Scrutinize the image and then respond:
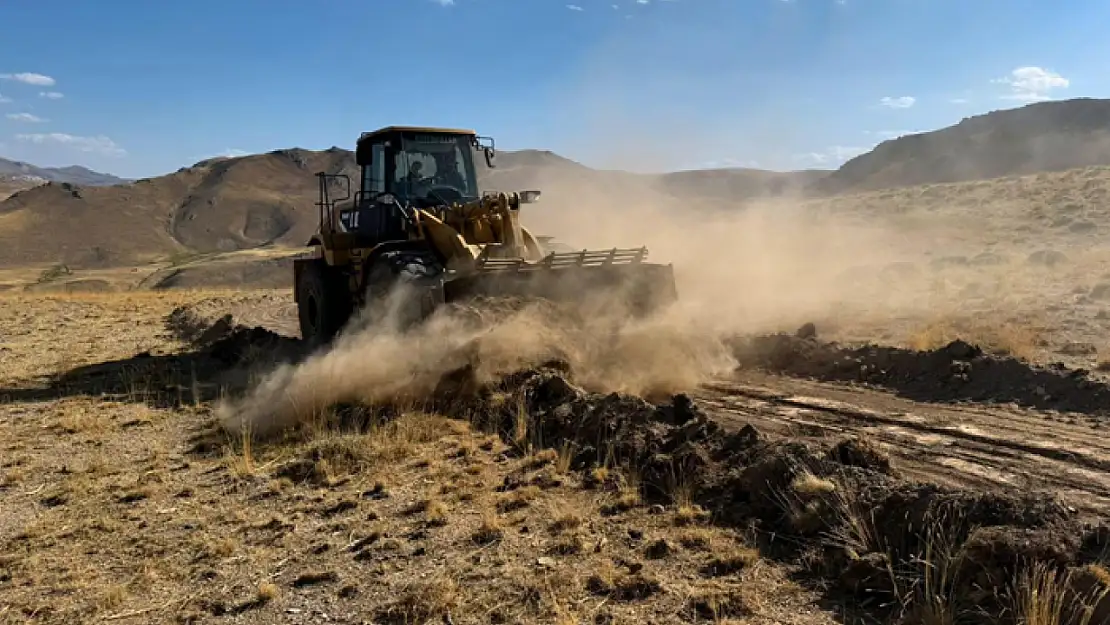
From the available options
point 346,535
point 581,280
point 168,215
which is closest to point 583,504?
point 346,535

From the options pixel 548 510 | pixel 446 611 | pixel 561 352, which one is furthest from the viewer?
pixel 561 352

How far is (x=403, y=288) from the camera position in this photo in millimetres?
10742

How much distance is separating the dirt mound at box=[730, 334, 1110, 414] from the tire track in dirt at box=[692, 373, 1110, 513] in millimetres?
416

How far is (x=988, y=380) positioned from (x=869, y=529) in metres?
5.13

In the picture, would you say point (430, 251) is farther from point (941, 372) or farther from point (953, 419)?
point (953, 419)

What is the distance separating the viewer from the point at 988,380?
9023 millimetres

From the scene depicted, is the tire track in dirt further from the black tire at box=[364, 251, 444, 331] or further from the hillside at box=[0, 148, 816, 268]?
the hillside at box=[0, 148, 816, 268]

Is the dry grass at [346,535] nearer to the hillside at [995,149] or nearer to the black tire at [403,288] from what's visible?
the black tire at [403,288]

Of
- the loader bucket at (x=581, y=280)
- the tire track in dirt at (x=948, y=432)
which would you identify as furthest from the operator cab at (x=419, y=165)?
the tire track in dirt at (x=948, y=432)

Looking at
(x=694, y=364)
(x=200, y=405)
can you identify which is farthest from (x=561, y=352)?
(x=200, y=405)

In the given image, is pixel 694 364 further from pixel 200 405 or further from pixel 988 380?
pixel 200 405

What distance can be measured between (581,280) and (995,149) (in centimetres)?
8149

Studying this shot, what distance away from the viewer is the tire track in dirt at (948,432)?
240 inches

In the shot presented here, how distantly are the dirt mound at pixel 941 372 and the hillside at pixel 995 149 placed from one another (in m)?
67.8
